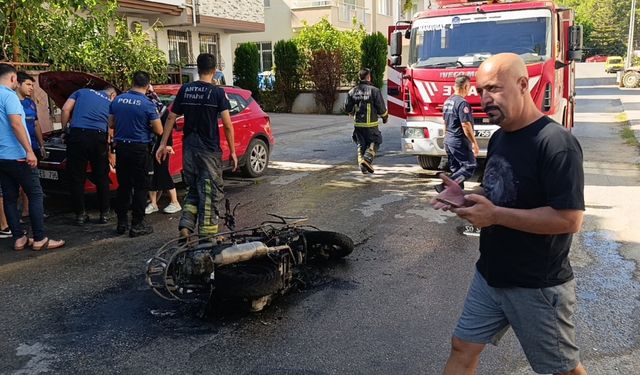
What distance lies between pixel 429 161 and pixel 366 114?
56.1 inches

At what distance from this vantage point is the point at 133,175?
6.27 m

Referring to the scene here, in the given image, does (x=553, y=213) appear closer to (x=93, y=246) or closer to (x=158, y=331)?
(x=158, y=331)

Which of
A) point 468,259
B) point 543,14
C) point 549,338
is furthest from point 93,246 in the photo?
point 543,14

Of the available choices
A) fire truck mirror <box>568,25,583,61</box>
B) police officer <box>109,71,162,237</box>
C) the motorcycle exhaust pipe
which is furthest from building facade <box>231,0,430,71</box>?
the motorcycle exhaust pipe

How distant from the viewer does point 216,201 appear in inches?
208

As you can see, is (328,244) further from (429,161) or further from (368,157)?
Result: (429,161)

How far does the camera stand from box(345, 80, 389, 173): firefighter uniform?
9531 mm

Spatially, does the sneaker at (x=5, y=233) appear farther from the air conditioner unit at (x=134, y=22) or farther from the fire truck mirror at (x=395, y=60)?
the air conditioner unit at (x=134, y=22)

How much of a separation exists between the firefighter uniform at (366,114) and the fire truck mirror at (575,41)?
3185 mm

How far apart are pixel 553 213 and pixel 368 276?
2.87m

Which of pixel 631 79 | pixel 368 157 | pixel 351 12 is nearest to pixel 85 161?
pixel 368 157

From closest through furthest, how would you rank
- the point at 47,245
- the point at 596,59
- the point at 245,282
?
the point at 245,282
the point at 47,245
the point at 596,59

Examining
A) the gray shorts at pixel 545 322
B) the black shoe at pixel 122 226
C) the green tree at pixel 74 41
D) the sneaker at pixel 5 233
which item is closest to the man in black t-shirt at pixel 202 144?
the black shoe at pixel 122 226

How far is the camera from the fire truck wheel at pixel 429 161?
9812 mm
